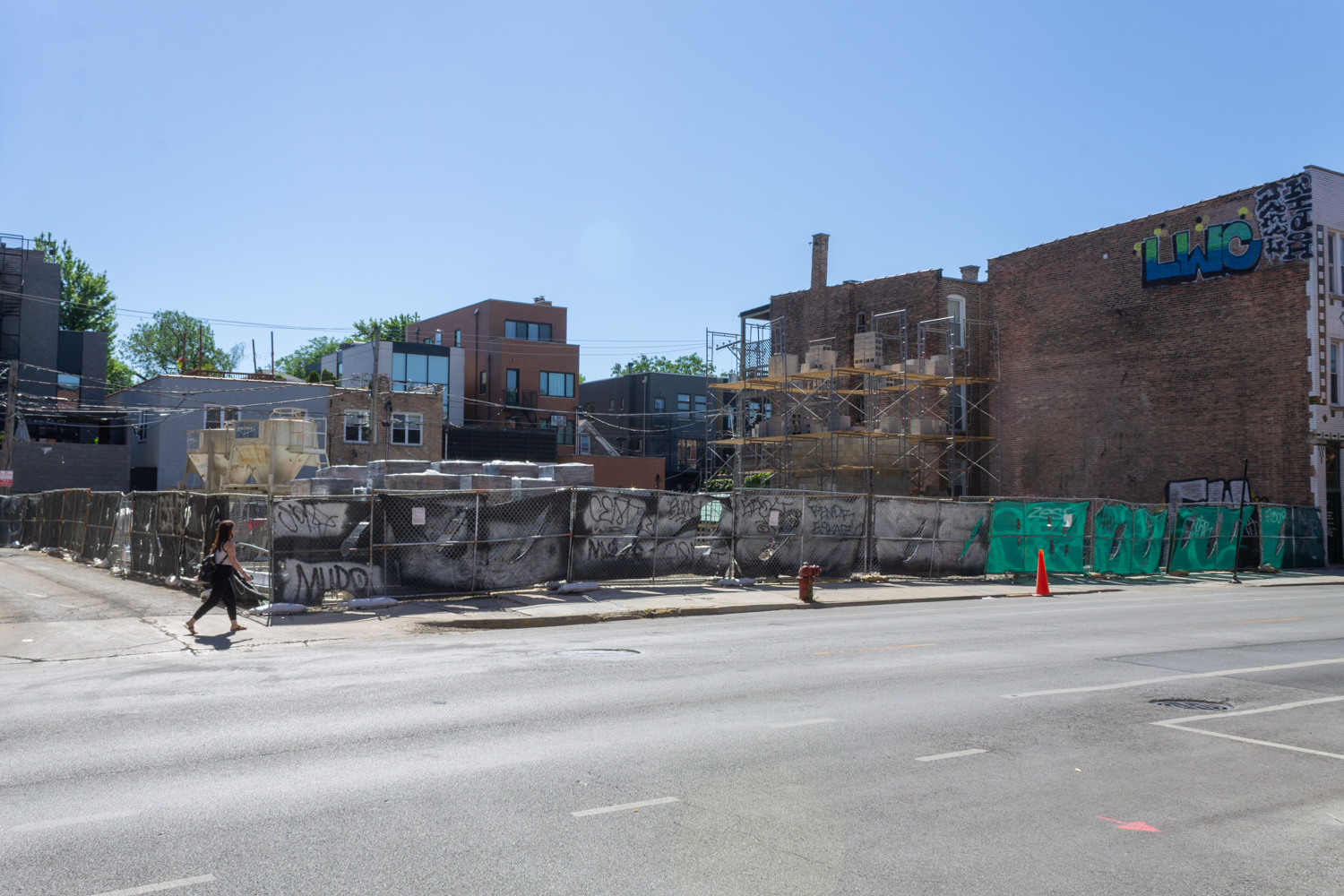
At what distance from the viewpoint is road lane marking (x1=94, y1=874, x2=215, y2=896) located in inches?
178

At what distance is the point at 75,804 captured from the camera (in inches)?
231

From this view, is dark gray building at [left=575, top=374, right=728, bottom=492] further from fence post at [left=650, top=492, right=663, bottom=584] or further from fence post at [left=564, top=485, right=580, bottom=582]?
fence post at [left=564, top=485, right=580, bottom=582]

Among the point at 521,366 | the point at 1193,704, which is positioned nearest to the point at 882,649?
the point at 1193,704

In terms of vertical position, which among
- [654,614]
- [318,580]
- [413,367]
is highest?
[413,367]

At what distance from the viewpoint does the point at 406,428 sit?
5309cm

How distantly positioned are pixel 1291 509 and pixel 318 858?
32538mm

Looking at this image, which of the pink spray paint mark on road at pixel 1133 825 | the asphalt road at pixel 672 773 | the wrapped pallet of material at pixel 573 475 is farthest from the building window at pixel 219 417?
the pink spray paint mark on road at pixel 1133 825

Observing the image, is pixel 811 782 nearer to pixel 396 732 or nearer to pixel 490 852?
pixel 490 852

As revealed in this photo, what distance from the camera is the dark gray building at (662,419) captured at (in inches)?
2813

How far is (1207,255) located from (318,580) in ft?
99.6

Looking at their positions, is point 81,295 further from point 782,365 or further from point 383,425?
point 782,365

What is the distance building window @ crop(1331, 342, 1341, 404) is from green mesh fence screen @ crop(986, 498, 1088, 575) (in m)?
10.8

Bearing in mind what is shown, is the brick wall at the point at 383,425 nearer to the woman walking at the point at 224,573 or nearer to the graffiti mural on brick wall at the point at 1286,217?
the woman walking at the point at 224,573

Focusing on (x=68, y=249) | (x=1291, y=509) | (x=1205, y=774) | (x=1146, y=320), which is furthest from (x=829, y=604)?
(x=68, y=249)
